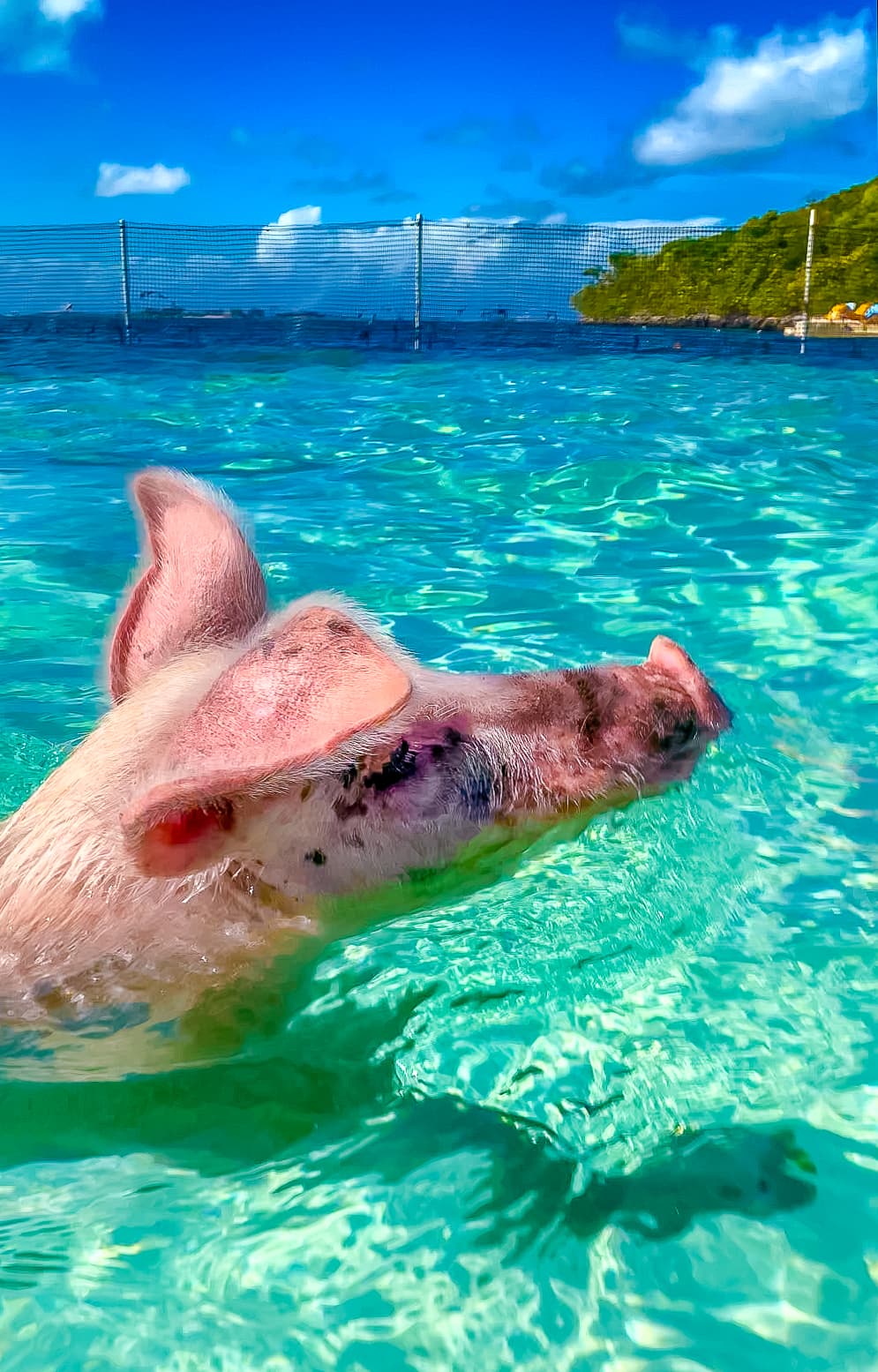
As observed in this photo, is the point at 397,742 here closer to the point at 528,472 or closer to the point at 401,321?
the point at 528,472

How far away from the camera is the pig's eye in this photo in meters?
2.42

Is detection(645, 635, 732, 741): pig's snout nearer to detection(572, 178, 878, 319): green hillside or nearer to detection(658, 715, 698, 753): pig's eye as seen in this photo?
detection(658, 715, 698, 753): pig's eye

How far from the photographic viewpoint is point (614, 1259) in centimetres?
190

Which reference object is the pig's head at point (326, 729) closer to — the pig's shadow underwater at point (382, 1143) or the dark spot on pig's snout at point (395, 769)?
the dark spot on pig's snout at point (395, 769)

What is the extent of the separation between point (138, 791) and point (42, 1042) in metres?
1.01

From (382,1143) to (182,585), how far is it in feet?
3.85

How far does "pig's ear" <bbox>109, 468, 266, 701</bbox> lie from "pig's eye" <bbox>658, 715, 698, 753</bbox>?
88 centimetres

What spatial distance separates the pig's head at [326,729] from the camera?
1.46m

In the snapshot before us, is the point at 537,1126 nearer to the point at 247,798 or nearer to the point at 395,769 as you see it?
the point at 395,769

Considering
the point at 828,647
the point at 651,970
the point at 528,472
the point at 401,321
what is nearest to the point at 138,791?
the point at 651,970

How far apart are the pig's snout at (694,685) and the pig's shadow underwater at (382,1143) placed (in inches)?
31.1

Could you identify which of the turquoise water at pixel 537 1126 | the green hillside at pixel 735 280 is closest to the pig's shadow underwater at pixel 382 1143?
the turquoise water at pixel 537 1126

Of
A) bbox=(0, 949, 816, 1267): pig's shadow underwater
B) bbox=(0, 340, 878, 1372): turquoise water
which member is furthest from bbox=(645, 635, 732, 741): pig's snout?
bbox=(0, 949, 816, 1267): pig's shadow underwater

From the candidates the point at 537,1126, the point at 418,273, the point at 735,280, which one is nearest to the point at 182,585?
the point at 537,1126
